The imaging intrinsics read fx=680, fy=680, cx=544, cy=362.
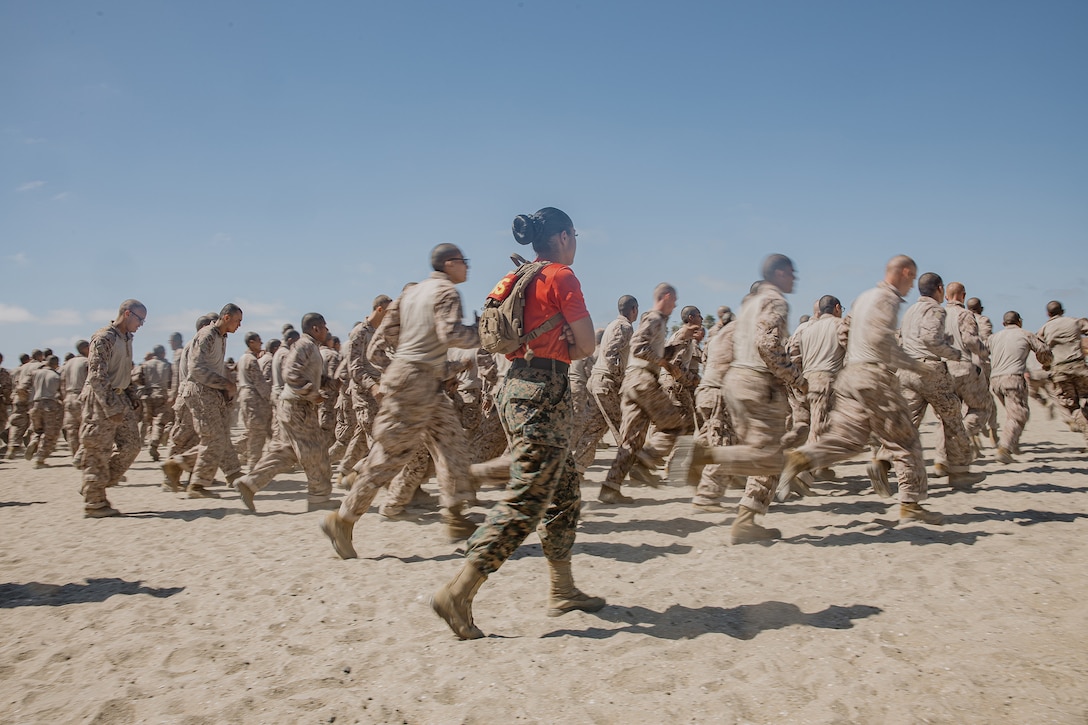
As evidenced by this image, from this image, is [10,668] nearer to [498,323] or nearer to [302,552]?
[302,552]

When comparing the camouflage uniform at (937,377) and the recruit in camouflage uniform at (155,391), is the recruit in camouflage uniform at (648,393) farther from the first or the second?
the recruit in camouflage uniform at (155,391)

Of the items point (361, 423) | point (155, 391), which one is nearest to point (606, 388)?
point (361, 423)

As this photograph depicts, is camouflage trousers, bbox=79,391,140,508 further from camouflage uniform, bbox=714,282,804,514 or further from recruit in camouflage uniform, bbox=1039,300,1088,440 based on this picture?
recruit in camouflage uniform, bbox=1039,300,1088,440

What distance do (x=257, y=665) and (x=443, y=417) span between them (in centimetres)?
232

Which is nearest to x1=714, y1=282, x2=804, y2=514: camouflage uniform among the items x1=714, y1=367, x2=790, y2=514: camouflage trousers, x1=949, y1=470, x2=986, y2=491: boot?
x1=714, y1=367, x2=790, y2=514: camouflage trousers

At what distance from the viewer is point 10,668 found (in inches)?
147

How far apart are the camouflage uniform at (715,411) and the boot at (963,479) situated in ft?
8.41

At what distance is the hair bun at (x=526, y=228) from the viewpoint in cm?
414

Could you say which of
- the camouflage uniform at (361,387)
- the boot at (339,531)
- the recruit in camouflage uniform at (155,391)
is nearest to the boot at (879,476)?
the boot at (339,531)

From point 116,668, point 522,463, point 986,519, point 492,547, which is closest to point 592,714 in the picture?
point 492,547

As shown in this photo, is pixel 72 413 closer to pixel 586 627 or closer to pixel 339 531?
pixel 339 531

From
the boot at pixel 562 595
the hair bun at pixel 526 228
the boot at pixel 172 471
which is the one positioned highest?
the hair bun at pixel 526 228

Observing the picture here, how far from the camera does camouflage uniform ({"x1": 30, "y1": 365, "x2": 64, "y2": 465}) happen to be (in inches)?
549

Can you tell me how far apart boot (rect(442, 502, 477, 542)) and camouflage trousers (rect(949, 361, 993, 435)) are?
665cm
